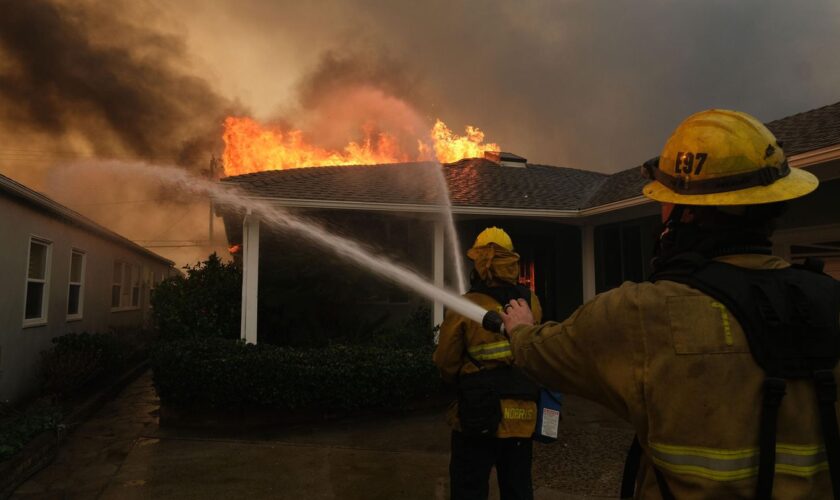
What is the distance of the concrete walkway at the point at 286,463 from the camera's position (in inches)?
194

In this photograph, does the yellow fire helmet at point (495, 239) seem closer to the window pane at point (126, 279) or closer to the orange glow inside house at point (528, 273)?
the orange glow inside house at point (528, 273)

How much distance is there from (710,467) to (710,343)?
285mm

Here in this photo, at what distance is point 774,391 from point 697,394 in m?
0.16

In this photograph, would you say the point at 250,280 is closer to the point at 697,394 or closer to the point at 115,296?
the point at 697,394

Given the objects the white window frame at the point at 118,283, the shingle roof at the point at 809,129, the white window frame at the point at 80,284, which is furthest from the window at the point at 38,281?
the shingle roof at the point at 809,129

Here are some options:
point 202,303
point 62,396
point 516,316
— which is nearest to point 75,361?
point 62,396

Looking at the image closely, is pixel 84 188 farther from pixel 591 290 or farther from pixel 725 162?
pixel 725 162

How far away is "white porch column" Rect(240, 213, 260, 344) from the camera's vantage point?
8.13 m

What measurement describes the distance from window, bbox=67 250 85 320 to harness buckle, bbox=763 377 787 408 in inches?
511

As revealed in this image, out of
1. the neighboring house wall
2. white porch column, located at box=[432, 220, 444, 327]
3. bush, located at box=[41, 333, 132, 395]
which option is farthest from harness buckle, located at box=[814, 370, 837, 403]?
bush, located at box=[41, 333, 132, 395]

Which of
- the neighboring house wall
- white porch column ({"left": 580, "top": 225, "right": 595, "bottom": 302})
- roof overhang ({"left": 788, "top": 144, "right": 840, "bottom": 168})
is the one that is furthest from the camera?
white porch column ({"left": 580, "top": 225, "right": 595, "bottom": 302})

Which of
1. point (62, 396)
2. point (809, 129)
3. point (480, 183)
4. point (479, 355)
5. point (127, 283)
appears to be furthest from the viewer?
point (127, 283)

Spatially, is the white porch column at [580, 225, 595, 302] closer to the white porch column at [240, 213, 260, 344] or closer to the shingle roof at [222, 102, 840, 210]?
the shingle roof at [222, 102, 840, 210]

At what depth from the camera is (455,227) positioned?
1028 centimetres
